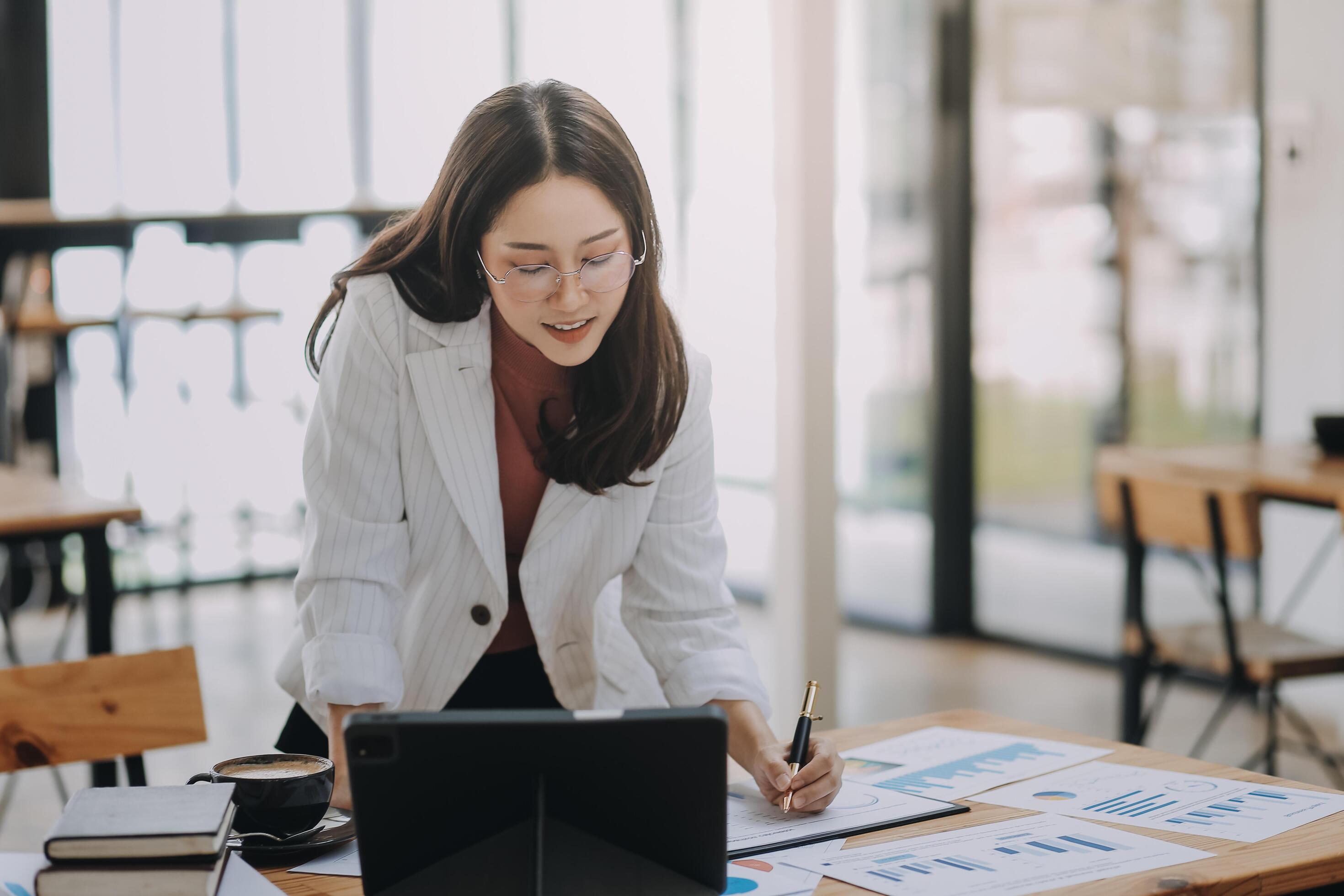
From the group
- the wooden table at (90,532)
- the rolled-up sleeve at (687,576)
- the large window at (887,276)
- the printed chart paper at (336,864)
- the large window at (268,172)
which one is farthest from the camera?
the large window at (268,172)

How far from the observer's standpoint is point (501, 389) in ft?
5.30

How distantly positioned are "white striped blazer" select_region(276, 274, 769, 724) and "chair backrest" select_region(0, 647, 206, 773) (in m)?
0.12

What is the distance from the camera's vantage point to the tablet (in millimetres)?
1041

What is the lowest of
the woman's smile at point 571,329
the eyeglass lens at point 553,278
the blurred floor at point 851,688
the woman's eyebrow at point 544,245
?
the blurred floor at point 851,688

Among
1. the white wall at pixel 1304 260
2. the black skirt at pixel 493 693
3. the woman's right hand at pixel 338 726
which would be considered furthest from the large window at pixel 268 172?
the woman's right hand at pixel 338 726

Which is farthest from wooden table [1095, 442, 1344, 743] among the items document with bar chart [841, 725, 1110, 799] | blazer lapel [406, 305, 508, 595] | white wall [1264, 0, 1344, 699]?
blazer lapel [406, 305, 508, 595]

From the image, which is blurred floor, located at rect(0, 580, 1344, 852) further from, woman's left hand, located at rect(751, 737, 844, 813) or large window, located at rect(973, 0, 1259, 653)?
woman's left hand, located at rect(751, 737, 844, 813)

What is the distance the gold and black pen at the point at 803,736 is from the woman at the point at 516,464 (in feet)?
0.04

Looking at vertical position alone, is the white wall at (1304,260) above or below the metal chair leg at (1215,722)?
above

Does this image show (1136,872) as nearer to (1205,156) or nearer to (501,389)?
(501,389)

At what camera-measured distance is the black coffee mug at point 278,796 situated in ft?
4.01

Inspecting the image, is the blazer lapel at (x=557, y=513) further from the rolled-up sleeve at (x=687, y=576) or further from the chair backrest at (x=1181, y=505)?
the chair backrest at (x=1181, y=505)

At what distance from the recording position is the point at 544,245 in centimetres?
138

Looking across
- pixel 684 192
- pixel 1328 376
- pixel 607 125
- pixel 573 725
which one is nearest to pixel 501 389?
pixel 607 125
